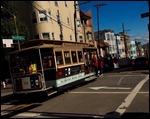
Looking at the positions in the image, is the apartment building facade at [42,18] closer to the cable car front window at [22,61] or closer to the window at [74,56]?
the window at [74,56]

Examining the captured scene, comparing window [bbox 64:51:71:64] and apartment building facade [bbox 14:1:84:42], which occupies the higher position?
apartment building facade [bbox 14:1:84:42]

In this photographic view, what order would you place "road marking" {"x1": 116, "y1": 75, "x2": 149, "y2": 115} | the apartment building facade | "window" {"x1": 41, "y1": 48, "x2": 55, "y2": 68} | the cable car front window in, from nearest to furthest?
"road marking" {"x1": 116, "y1": 75, "x2": 149, "y2": 115} < "window" {"x1": 41, "y1": 48, "x2": 55, "y2": 68} < the cable car front window < the apartment building facade

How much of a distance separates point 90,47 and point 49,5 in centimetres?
2076

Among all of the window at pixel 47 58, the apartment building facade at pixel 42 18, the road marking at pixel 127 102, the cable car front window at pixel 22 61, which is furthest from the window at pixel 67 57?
the apartment building facade at pixel 42 18

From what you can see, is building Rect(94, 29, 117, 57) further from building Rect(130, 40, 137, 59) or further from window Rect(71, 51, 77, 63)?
window Rect(71, 51, 77, 63)

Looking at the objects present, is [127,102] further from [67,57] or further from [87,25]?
[87,25]

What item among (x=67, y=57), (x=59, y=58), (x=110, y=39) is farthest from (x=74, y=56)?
(x=110, y=39)

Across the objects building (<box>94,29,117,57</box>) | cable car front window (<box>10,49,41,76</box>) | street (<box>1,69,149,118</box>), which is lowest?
street (<box>1,69,149,118</box>)

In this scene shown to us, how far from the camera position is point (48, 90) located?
48.7ft

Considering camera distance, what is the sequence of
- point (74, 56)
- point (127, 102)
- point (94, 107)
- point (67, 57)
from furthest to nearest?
point (74, 56), point (67, 57), point (127, 102), point (94, 107)

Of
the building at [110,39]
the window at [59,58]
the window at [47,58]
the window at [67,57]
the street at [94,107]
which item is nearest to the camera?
the street at [94,107]

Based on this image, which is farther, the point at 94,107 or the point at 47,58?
the point at 47,58

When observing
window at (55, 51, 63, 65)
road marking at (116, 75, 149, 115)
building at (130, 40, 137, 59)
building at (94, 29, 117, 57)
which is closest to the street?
road marking at (116, 75, 149, 115)

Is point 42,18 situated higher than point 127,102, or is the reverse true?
point 42,18
